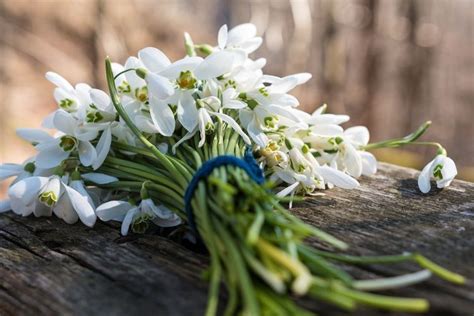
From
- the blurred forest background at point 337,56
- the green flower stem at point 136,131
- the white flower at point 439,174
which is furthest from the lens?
the blurred forest background at point 337,56

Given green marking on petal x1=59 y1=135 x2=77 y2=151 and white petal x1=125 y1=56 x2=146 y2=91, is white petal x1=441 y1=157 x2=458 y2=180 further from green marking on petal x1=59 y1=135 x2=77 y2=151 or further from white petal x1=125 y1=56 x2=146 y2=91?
green marking on petal x1=59 y1=135 x2=77 y2=151

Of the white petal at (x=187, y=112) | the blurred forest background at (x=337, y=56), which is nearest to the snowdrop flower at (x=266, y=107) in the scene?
the white petal at (x=187, y=112)

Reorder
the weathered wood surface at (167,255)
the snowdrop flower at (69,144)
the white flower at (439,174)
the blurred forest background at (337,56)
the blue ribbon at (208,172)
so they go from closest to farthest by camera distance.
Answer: the weathered wood surface at (167,255)
the blue ribbon at (208,172)
the snowdrop flower at (69,144)
the white flower at (439,174)
the blurred forest background at (337,56)

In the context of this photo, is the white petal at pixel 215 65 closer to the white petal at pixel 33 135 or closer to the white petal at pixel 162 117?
the white petal at pixel 162 117

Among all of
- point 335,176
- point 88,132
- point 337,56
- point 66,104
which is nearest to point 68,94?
point 66,104

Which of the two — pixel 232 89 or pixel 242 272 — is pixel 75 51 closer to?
pixel 232 89

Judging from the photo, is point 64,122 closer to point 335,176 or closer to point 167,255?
point 167,255

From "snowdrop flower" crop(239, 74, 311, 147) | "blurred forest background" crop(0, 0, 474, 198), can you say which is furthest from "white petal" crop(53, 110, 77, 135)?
"blurred forest background" crop(0, 0, 474, 198)
